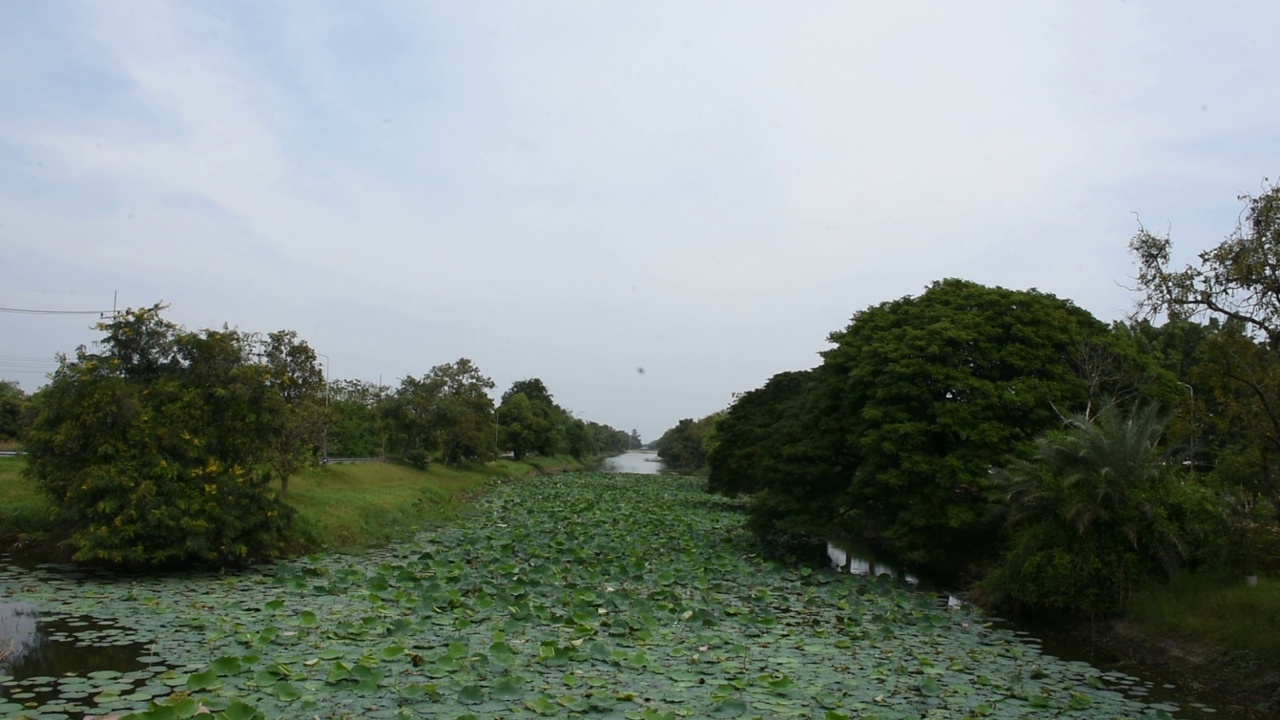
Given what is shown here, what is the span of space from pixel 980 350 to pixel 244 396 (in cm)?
1471

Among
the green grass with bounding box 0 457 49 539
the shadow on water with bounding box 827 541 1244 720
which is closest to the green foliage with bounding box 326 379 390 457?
the green grass with bounding box 0 457 49 539

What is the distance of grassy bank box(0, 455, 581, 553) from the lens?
17.0m

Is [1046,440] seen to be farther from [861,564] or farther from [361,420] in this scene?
[361,420]

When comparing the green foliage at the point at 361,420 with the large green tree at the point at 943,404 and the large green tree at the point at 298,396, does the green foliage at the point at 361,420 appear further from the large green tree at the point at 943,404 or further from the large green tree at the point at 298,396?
the large green tree at the point at 943,404

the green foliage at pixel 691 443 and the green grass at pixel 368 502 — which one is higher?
the green foliage at pixel 691 443

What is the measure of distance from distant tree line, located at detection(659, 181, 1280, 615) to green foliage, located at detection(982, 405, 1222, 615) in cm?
3

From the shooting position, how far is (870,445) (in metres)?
18.4

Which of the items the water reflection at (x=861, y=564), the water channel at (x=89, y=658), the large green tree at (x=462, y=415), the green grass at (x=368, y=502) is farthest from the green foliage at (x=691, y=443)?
the water channel at (x=89, y=658)

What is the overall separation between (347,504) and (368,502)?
1222 millimetres

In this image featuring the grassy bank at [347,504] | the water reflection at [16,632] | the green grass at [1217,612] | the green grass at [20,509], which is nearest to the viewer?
the water reflection at [16,632]

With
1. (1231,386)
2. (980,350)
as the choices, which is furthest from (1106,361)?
(1231,386)

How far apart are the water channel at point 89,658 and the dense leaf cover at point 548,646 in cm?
9

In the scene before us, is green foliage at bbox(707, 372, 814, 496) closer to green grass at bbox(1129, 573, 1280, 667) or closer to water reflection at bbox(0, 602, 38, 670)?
green grass at bbox(1129, 573, 1280, 667)

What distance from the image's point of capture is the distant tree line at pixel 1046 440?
32.0ft
